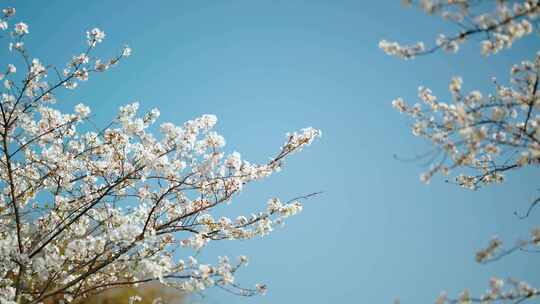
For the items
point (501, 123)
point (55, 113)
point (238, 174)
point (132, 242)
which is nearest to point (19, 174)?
point (55, 113)

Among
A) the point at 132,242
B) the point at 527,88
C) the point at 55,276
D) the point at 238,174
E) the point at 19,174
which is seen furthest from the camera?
the point at 19,174

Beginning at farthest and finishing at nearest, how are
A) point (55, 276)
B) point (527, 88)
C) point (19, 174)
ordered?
1. point (19, 174)
2. point (55, 276)
3. point (527, 88)

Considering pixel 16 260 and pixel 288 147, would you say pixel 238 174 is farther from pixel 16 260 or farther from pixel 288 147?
pixel 16 260

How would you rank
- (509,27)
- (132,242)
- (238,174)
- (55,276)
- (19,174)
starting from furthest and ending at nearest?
(19,174), (238,174), (55,276), (132,242), (509,27)

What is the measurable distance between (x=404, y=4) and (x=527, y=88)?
191cm

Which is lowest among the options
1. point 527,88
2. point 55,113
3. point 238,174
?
point 527,88

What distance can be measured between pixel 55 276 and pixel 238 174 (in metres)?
2.71

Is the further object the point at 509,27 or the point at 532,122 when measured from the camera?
the point at 532,122

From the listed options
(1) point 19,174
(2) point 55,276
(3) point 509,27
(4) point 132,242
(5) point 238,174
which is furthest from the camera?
(1) point 19,174

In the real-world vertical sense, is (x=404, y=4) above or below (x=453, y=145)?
above

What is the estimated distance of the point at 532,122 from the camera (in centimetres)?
412

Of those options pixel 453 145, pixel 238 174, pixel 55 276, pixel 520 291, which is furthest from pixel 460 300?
pixel 55 276

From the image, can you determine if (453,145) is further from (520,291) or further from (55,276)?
(55,276)

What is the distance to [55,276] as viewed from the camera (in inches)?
189
